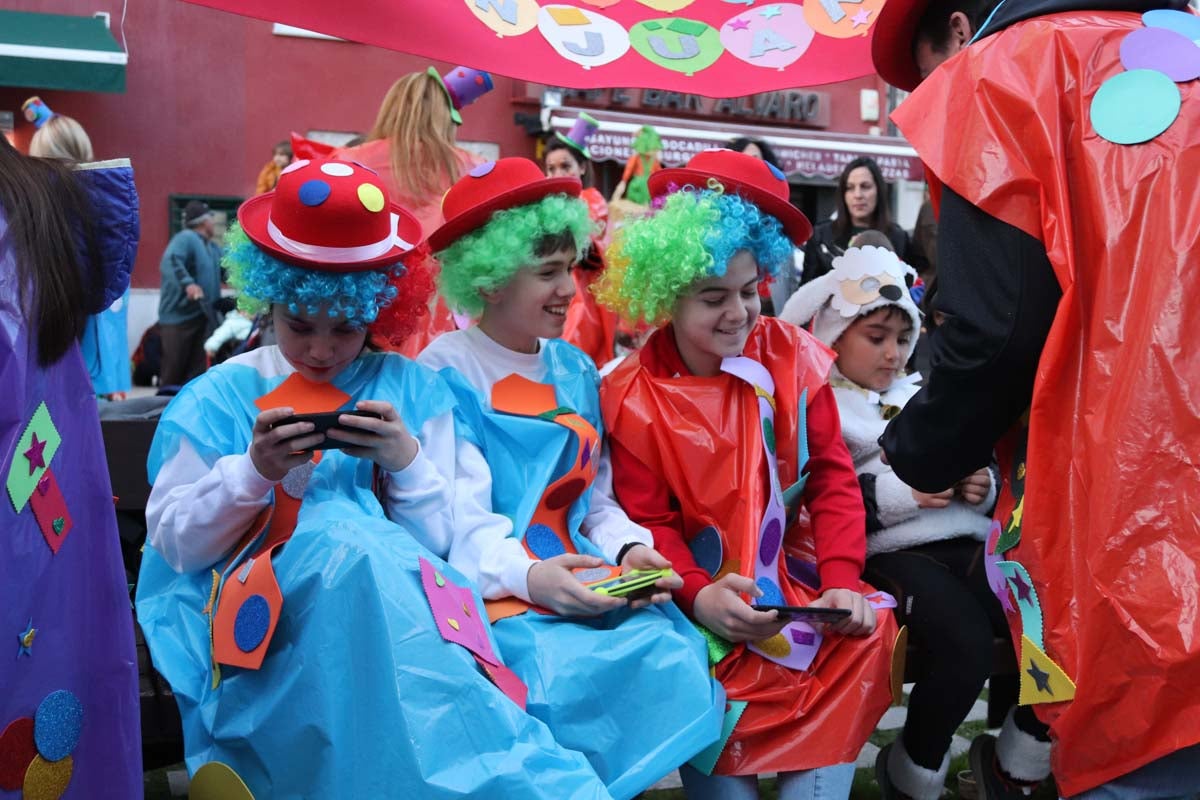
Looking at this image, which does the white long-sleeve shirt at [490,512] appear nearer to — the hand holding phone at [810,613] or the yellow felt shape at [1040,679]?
the hand holding phone at [810,613]

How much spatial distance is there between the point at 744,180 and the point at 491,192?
23.0 inches

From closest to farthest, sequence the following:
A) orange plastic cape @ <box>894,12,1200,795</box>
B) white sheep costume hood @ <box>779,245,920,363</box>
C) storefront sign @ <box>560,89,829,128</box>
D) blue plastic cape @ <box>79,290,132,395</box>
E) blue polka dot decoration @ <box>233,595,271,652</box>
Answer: orange plastic cape @ <box>894,12,1200,795</box> < blue polka dot decoration @ <box>233,595,271,652</box> < white sheep costume hood @ <box>779,245,920,363</box> < blue plastic cape @ <box>79,290,132,395</box> < storefront sign @ <box>560,89,829,128</box>

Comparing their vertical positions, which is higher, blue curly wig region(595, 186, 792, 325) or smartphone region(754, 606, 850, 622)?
blue curly wig region(595, 186, 792, 325)

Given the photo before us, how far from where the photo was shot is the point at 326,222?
2512mm

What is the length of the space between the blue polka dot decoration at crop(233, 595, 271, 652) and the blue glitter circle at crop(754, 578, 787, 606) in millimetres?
1066

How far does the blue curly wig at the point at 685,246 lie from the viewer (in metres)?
2.78

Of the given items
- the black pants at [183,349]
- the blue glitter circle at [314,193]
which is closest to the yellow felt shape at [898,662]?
the blue glitter circle at [314,193]

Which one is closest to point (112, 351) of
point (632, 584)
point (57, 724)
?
point (632, 584)

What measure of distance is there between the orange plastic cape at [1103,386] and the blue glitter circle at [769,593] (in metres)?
0.74

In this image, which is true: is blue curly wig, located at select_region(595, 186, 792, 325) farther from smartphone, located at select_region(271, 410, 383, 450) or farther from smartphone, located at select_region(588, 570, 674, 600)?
smartphone, located at select_region(271, 410, 383, 450)

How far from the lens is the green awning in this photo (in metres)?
13.5

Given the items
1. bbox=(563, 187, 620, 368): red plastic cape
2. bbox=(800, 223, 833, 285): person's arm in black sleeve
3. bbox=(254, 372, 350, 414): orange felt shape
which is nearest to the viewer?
bbox=(254, 372, 350, 414): orange felt shape

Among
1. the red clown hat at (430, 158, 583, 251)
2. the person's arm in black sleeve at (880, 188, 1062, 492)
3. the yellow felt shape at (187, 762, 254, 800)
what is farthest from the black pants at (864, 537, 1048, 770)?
the yellow felt shape at (187, 762, 254, 800)

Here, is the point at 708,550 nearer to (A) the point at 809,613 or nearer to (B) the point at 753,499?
A: (B) the point at 753,499
